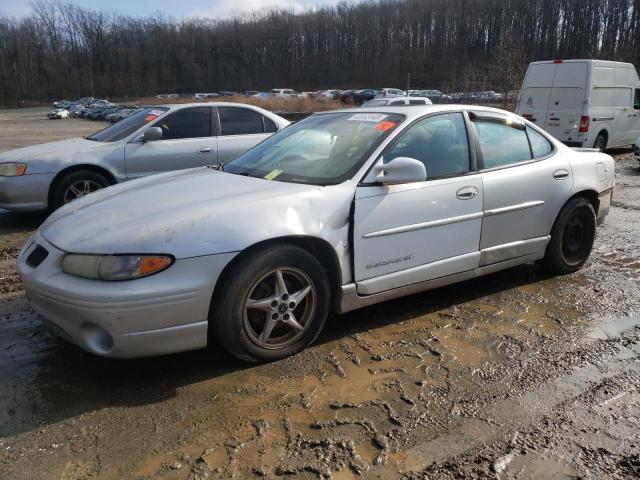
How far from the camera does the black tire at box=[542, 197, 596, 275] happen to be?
466 centimetres

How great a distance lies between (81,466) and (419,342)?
7.02ft

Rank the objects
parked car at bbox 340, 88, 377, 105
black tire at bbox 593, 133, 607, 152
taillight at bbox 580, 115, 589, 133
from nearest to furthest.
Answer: taillight at bbox 580, 115, 589, 133, black tire at bbox 593, 133, 607, 152, parked car at bbox 340, 88, 377, 105

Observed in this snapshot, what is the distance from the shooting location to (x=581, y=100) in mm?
13000

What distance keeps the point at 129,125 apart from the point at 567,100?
10.8 m

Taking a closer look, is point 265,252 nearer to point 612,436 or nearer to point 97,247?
point 97,247

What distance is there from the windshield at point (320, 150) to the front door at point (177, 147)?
10.2ft

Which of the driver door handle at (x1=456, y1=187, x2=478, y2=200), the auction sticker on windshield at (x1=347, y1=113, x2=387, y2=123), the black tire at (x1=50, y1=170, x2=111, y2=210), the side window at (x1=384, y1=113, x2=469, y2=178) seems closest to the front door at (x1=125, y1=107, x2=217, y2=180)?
the black tire at (x1=50, y1=170, x2=111, y2=210)

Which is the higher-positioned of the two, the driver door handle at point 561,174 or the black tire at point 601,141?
the driver door handle at point 561,174

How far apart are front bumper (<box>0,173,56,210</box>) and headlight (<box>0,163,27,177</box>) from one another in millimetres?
51

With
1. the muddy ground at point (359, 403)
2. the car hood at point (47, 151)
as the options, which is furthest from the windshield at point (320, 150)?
the car hood at point (47, 151)

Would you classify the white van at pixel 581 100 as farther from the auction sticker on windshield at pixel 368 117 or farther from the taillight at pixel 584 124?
the auction sticker on windshield at pixel 368 117

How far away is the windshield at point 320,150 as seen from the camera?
360cm

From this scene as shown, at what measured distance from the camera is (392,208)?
3510 mm

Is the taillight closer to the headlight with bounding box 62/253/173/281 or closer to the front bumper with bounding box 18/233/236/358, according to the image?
the front bumper with bounding box 18/233/236/358
